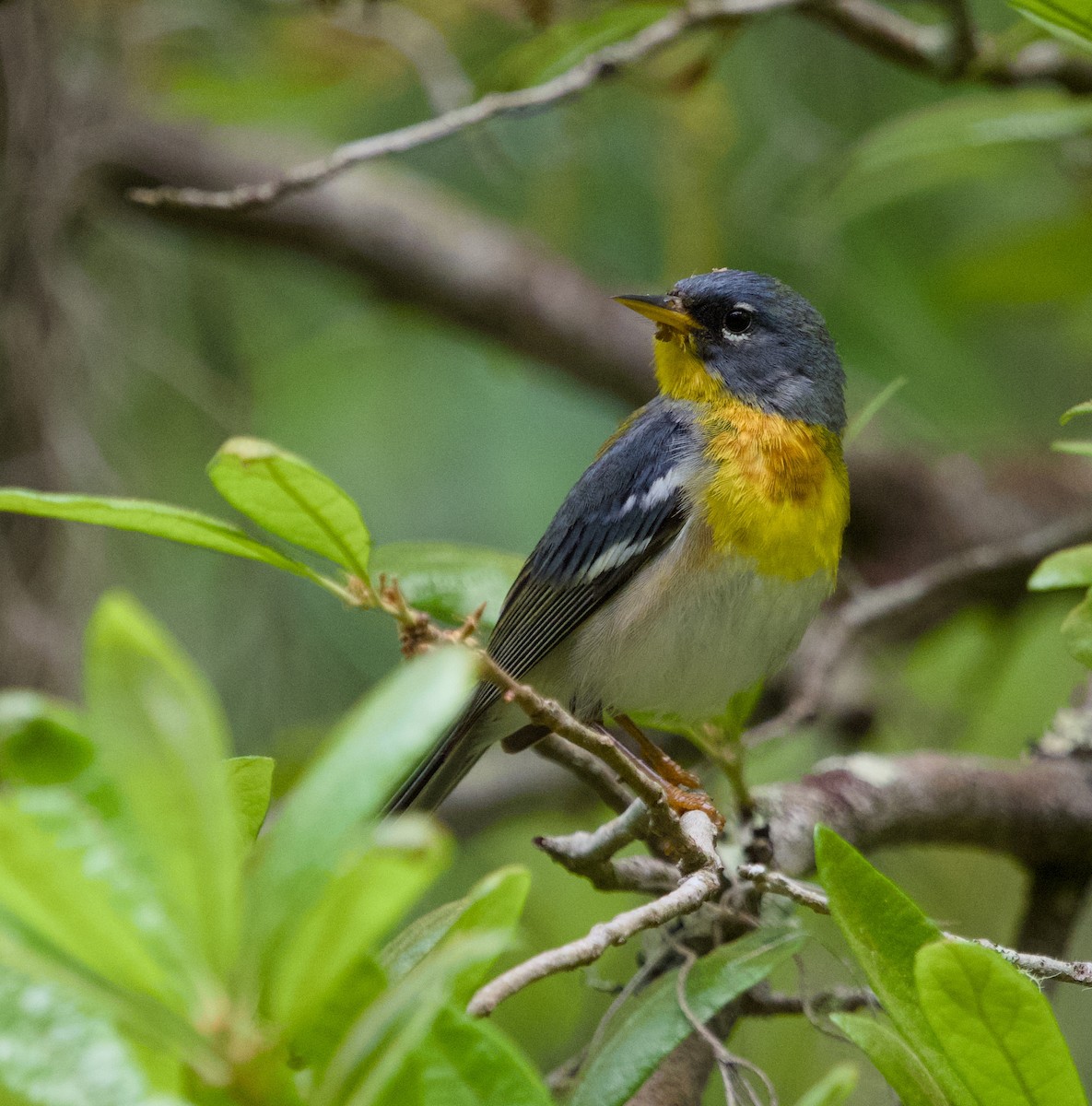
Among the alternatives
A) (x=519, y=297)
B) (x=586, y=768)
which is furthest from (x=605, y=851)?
(x=519, y=297)

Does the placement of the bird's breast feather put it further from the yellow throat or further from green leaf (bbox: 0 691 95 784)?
green leaf (bbox: 0 691 95 784)

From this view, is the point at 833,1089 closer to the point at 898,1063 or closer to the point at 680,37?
the point at 898,1063

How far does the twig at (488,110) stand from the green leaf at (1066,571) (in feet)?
3.88

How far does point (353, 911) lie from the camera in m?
0.83

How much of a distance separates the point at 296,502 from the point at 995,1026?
2.75 feet

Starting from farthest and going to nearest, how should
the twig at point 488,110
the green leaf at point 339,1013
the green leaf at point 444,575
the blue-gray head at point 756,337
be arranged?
the blue-gray head at point 756,337, the twig at point 488,110, the green leaf at point 444,575, the green leaf at point 339,1013

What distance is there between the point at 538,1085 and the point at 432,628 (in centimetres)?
48

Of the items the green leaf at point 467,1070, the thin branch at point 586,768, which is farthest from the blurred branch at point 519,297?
the green leaf at point 467,1070

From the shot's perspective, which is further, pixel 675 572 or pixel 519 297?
pixel 519 297

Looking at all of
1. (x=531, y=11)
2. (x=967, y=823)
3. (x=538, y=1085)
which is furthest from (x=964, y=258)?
(x=538, y=1085)

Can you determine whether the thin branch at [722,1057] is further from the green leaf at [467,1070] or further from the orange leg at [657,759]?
the orange leg at [657,759]

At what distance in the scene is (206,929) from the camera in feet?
2.71

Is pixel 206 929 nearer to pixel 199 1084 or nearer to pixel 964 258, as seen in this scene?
pixel 199 1084

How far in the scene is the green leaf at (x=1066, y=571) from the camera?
5.47 feet
